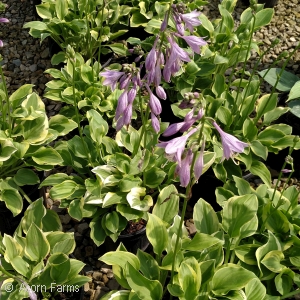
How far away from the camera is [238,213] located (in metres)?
2.24

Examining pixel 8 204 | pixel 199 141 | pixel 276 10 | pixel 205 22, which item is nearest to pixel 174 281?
pixel 199 141

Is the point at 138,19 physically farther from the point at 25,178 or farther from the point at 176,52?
the point at 176,52

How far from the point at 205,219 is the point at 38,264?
3.06ft

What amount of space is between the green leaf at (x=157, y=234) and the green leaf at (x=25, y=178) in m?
0.85

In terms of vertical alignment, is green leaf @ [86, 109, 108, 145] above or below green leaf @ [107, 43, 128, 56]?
below

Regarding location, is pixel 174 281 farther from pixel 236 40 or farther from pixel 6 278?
pixel 236 40

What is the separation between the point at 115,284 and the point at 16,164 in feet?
3.37

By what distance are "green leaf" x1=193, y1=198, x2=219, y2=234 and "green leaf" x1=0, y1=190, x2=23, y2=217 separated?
1.06 meters

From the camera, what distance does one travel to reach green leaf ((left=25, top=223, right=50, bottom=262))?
209 centimetres

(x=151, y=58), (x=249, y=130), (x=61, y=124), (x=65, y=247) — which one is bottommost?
(x=65, y=247)

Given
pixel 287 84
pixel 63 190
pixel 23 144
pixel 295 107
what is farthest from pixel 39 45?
pixel 295 107

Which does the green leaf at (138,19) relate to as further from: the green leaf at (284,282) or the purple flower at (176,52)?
the green leaf at (284,282)

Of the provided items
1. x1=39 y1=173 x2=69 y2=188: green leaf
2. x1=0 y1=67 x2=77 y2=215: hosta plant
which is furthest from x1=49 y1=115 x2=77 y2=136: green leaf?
x1=39 y1=173 x2=69 y2=188: green leaf

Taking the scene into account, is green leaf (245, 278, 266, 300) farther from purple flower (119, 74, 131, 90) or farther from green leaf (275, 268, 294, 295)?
purple flower (119, 74, 131, 90)
